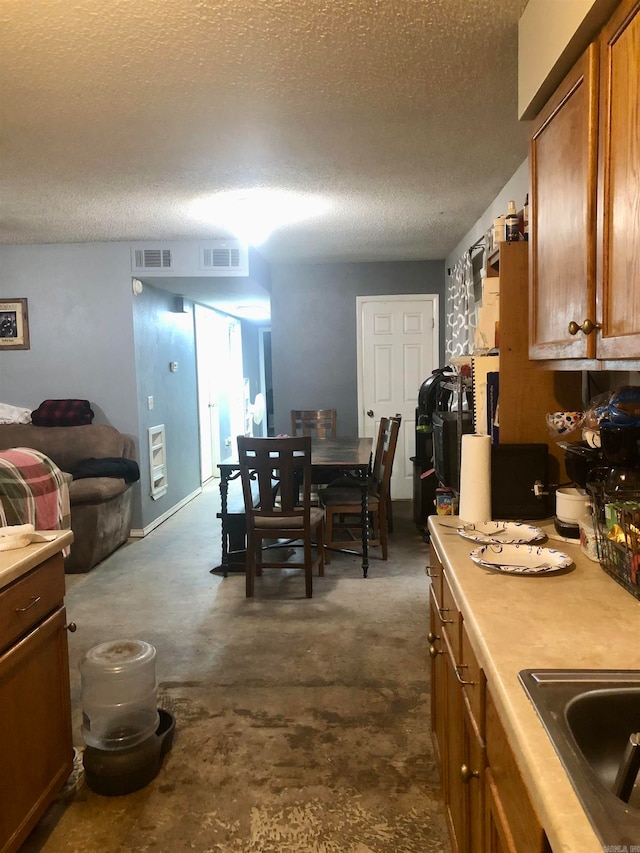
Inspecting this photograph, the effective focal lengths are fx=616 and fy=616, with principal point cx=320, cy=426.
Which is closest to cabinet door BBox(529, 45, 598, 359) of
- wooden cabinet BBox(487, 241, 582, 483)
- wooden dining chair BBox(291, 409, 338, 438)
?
wooden cabinet BBox(487, 241, 582, 483)

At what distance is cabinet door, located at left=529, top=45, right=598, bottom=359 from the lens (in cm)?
139

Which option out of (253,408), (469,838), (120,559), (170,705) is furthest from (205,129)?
(253,408)

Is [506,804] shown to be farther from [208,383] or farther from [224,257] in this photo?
[208,383]

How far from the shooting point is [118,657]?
2.17 meters

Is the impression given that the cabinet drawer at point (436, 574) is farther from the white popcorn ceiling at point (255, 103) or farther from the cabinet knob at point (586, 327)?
the white popcorn ceiling at point (255, 103)

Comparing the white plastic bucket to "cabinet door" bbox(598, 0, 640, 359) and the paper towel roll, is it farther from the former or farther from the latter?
"cabinet door" bbox(598, 0, 640, 359)

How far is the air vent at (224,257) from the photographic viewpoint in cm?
496

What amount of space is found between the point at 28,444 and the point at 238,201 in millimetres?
2583

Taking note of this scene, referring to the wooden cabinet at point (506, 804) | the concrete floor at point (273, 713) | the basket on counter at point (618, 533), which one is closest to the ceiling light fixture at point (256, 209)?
the concrete floor at point (273, 713)

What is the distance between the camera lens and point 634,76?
1.19 meters

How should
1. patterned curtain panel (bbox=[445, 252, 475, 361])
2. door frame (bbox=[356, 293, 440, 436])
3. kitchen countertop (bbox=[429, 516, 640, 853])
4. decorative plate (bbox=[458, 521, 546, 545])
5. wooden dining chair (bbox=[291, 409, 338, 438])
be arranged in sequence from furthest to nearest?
1. door frame (bbox=[356, 293, 440, 436])
2. wooden dining chair (bbox=[291, 409, 338, 438])
3. patterned curtain panel (bbox=[445, 252, 475, 361])
4. decorative plate (bbox=[458, 521, 546, 545])
5. kitchen countertop (bbox=[429, 516, 640, 853])

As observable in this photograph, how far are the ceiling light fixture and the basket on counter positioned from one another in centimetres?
276

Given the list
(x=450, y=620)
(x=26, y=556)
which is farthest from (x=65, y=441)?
(x=450, y=620)

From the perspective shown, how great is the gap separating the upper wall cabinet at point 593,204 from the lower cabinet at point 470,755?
73 centimetres
